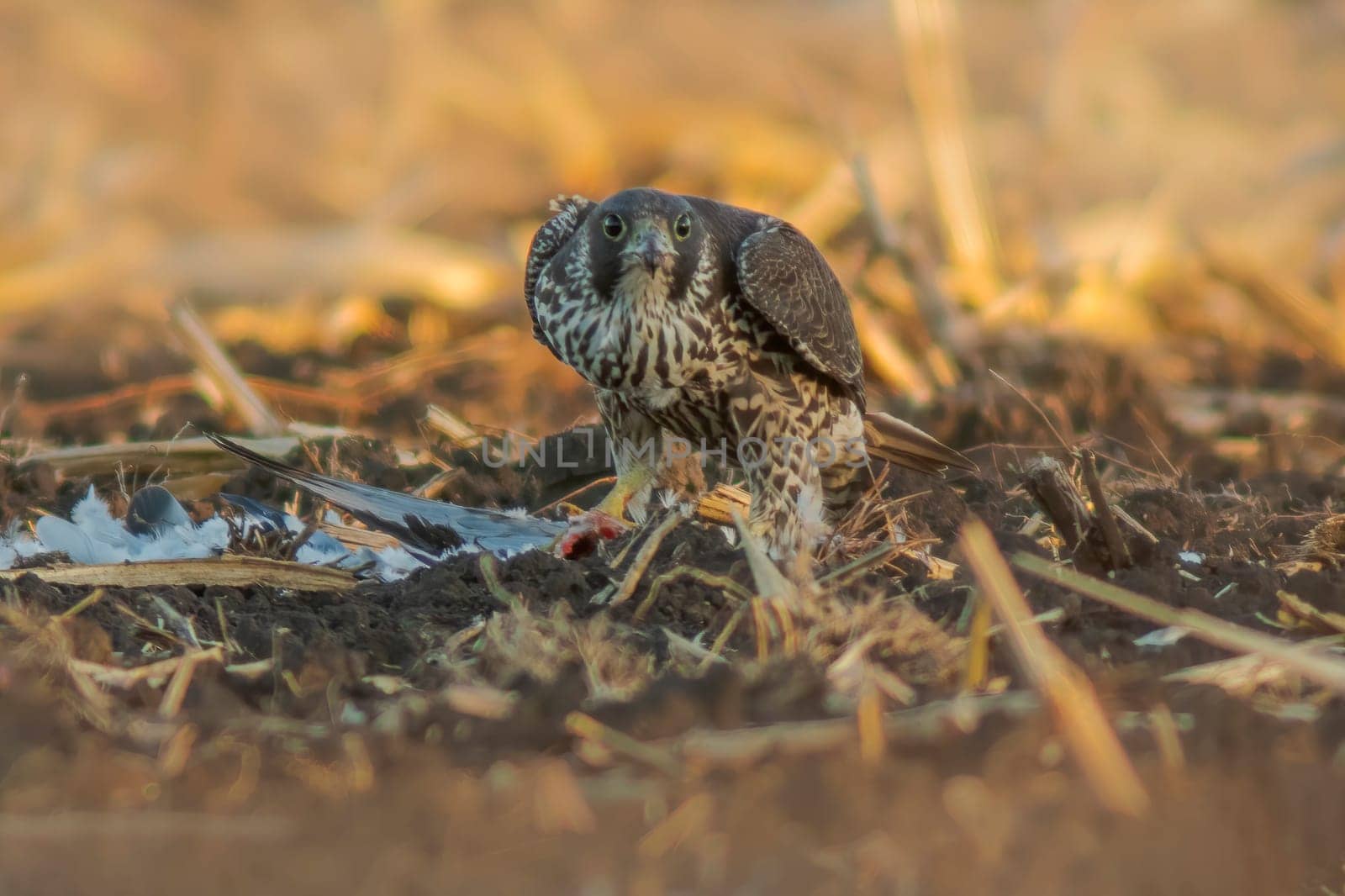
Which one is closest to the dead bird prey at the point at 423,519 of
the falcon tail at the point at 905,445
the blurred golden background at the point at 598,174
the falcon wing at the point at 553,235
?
the falcon wing at the point at 553,235

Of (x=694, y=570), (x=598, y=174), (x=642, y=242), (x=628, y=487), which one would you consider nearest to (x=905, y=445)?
(x=628, y=487)

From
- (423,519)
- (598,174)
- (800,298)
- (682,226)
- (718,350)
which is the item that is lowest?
(598,174)

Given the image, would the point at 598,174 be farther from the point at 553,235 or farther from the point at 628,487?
the point at 628,487

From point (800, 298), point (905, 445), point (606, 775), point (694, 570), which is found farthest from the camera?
point (905, 445)

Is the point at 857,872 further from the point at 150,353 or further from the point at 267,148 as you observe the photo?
the point at 267,148

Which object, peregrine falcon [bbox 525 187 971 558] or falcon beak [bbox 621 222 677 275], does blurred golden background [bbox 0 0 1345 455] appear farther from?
falcon beak [bbox 621 222 677 275]

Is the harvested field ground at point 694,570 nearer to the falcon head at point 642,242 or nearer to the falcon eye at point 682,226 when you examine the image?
the falcon head at point 642,242

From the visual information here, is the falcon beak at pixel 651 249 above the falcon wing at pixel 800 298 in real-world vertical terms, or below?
above

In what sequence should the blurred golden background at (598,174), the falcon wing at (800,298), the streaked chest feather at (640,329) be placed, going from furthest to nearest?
the blurred golden background at (598,174), the falcon wing at (800,298), the streaked chest feather at (640,329)
